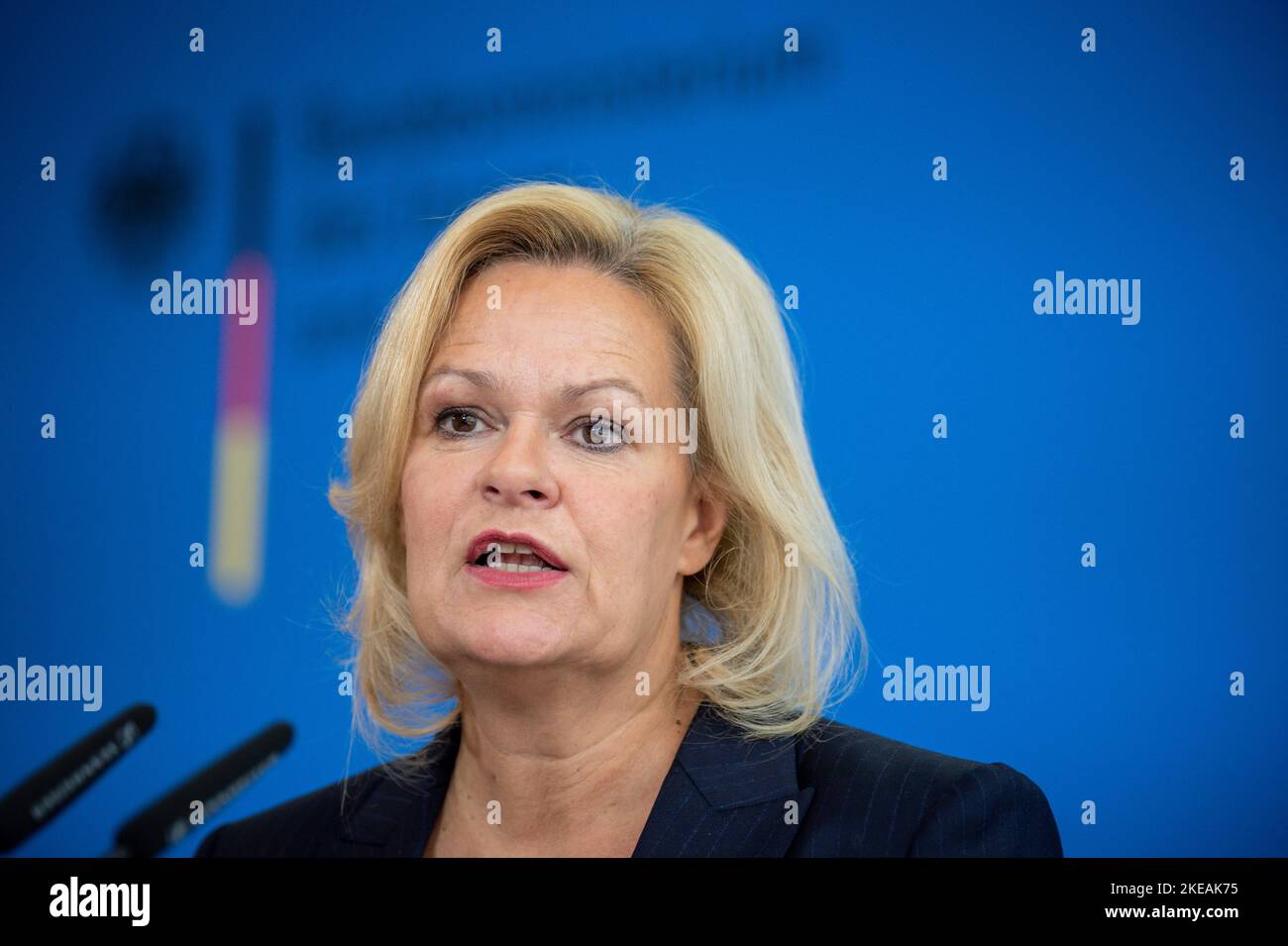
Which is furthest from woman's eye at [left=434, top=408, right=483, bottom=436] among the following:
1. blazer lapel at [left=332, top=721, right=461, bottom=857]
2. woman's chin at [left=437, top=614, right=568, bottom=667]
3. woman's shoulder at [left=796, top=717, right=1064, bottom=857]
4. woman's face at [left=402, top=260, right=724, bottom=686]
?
woman's shoulder at [left=796, top=717, right=1064, bottom=857]

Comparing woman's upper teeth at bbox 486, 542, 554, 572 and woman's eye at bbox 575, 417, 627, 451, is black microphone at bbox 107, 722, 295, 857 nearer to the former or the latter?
woman's upper teeth at bbox 486, 542, 554, 572

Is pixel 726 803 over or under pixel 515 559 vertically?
under

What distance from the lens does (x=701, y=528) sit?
215cm

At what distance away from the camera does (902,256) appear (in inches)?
99.8

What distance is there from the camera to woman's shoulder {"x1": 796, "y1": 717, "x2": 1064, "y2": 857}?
71.9 inches

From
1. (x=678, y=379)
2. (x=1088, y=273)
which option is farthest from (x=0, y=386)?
(x=1088, y=273)

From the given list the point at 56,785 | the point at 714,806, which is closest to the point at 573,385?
the point at 714,806

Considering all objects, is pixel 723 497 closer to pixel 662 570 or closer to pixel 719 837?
pixel 662 570

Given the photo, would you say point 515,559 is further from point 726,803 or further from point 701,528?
point 726,803

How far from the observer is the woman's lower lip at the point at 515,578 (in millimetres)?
1879

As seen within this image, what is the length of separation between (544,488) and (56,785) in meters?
0.85

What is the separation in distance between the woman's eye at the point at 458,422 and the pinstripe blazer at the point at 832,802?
0.60 m
